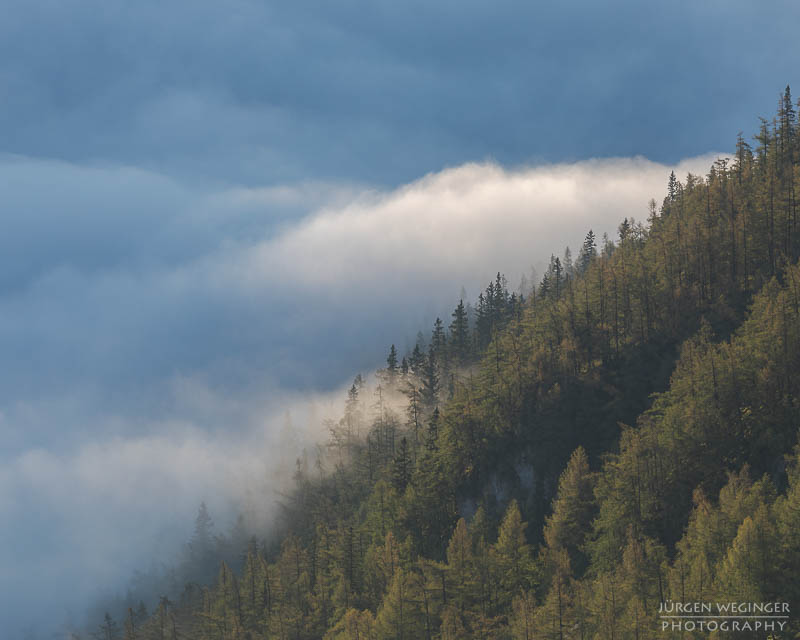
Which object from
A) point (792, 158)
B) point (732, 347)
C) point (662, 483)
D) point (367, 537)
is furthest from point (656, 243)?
point (367, 537)

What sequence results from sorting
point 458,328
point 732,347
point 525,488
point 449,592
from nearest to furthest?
point 449,592, point 732,347, point 525,488, point 458,328

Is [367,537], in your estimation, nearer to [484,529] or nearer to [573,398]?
[484,529]

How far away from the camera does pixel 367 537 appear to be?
449 feet

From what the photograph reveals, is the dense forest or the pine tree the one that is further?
the pine tree

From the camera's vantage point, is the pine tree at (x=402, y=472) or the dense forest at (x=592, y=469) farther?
the pine tree at (x=402, y=472)

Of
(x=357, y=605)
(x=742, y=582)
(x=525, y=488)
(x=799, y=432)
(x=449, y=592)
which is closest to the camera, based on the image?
(x=742, y=582)

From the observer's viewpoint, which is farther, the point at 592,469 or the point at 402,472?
the point at 402,472

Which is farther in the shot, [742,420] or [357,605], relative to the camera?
[357,605]

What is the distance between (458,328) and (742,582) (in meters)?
130

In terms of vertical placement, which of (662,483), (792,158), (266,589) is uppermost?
(792,158)

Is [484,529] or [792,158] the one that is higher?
[792,158]

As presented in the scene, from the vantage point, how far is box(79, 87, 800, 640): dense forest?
278 ft

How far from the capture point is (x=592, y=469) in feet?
409

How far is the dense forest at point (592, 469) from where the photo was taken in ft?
278
